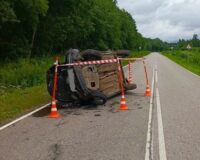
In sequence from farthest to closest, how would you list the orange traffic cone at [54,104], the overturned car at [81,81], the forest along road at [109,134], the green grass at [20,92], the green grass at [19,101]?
the overturned car at [81,81], the green grass at [20,92], the green grass at [19,101], the orange traffic cone at [54,104], the forest along road at [109,134]

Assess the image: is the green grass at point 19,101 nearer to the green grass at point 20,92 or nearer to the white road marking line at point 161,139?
the green grass at point 20,92

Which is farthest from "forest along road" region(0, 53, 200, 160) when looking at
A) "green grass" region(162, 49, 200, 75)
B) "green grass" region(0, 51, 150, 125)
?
"green grass" region(162, 49, 200, 75)

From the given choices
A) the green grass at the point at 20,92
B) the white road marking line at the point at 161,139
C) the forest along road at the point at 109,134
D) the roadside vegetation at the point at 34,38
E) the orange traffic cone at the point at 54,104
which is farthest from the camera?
the roadside vegetation at the point at 34,38

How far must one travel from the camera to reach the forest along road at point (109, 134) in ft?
21.6

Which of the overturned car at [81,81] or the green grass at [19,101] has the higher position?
the overturned car at [81,81]

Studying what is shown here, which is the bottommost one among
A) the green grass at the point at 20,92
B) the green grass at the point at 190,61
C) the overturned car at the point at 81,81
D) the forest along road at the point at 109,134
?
the green grass at the point at 190,61

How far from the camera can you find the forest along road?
6589mm

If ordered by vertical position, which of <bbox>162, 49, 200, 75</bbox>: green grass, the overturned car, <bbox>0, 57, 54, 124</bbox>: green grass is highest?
the overturned car

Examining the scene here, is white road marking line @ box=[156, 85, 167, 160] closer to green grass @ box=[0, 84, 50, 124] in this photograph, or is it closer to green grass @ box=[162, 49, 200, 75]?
green grass @ box=[0, 84, 50, 124]

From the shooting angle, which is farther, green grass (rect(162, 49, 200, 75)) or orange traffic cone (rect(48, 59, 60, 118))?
green grass (rect(162, 49, 200, 75))

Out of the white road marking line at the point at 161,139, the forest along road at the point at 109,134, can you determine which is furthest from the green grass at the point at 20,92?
the white road marking line at the point at 161,139

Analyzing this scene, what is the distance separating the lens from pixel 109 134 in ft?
26.6

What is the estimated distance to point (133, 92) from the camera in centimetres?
1619

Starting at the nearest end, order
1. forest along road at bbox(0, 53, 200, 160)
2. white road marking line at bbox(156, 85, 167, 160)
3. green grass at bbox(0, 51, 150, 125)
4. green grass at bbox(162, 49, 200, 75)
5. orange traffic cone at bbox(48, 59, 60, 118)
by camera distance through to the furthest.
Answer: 1. white road marking line at bbox(156, 85, 167, 160)
2. forest along road at bbox(0, 53, 200, 160)
3. orange traffic cone at bbox(48, 59, 60, 118)
4. green grass at bbox(0, 51, 150, 125)
5. green grass at bbox(162, 49, 200, 75)
